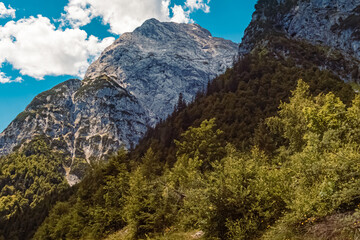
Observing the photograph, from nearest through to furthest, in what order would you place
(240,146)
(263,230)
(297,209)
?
(297,209)
(263,230)
(240,146)

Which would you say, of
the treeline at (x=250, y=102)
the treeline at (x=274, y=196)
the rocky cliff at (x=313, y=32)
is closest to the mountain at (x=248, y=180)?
the treeline at (x=274, y=196)

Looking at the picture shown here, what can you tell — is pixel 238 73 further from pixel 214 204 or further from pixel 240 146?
pixel 214 204

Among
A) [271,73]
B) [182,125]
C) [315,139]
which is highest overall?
[271,73]

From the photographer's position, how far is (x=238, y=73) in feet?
308

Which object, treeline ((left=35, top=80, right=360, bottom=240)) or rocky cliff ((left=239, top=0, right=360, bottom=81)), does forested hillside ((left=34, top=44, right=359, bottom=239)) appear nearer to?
treeline ((left=35, top=80, right=360, bottom=240))

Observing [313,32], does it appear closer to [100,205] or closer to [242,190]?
[100,205]

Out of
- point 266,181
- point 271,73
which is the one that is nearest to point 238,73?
point 271,73

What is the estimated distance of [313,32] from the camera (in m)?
136

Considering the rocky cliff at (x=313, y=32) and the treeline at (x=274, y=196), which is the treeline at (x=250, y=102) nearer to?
the rocky cliff at (x=313, y=32)

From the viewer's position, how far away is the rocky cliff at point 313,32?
331 feet

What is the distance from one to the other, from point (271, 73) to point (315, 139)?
240 feet

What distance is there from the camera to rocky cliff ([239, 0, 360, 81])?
331 feet

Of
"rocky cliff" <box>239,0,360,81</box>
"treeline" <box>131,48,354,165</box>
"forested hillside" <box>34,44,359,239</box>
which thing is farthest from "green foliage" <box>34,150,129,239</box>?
"rocky cliff" <box>239,0,360,81</box>

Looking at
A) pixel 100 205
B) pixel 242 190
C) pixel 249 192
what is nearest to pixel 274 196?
pixel 249 192
